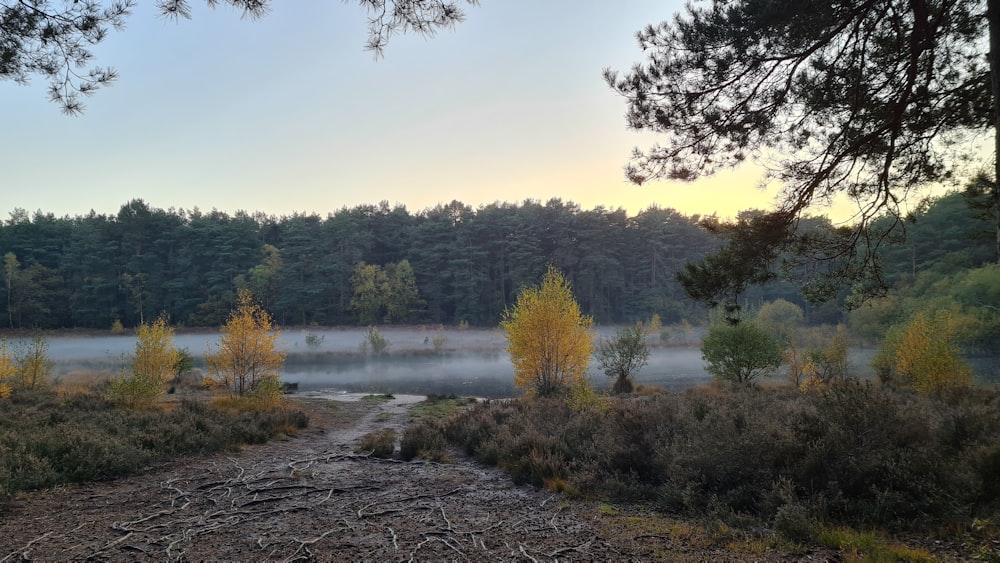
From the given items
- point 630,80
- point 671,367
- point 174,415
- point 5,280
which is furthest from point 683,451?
point 5,280

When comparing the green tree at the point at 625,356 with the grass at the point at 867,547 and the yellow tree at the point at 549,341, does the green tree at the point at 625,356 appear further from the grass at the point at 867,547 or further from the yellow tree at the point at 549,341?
the grass at the point at 867,547

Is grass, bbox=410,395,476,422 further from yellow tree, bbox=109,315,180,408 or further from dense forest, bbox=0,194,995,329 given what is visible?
dense forest, bbox=0,194,995,329

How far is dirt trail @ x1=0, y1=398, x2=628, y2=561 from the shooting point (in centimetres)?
538

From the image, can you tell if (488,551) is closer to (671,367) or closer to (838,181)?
(838,181)

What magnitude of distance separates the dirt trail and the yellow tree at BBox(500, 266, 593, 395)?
12501 millimetres

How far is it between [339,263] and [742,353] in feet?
199

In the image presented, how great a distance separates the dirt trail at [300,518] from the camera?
5383 mm

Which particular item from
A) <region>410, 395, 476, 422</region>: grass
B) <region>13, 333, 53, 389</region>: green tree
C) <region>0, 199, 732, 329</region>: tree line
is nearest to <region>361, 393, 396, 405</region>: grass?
<region>410, 395, 476, 422</region>: grass

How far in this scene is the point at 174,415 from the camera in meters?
13.3

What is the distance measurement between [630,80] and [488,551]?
282 inches

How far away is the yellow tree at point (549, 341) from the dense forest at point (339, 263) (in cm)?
4665

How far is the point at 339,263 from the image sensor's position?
73.6 meters

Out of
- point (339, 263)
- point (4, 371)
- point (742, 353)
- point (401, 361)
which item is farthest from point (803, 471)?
point (339, 263)

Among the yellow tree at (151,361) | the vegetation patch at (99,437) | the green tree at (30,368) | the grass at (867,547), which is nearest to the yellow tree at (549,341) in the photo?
the vegetation patch at (99,437)
